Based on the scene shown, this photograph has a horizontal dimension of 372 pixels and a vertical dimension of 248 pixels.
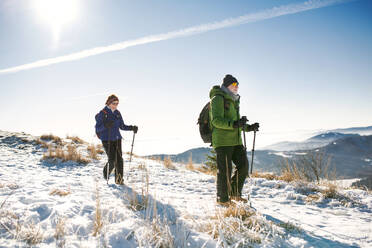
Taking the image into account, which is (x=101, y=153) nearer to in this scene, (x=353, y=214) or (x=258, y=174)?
(x=258, y=174)

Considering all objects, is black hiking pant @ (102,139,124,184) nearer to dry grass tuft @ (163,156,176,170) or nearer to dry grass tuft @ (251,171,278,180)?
dry grass tuft @ (163,156,176,170)

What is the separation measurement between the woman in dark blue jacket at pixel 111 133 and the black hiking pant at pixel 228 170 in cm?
239

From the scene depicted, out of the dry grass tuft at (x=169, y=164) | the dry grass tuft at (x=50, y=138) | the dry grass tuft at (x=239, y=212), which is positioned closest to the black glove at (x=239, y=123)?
the dry grass tuft at (x=239, y=212)

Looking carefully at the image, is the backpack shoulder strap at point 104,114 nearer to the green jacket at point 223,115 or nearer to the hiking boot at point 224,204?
the green jacket at point 223,115

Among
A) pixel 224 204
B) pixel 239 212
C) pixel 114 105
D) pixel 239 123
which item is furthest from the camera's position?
pixel 114 105

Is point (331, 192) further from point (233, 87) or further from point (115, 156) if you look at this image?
point (115, 156)

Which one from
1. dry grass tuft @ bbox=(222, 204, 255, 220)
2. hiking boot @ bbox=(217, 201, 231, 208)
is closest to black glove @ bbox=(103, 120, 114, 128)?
Answer: hiking boot @ bbox=(217, 201, 231, 208)

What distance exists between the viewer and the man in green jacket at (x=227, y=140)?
321cm

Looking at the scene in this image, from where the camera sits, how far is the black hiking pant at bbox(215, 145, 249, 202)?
3289 mm

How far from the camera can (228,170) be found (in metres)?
3.39

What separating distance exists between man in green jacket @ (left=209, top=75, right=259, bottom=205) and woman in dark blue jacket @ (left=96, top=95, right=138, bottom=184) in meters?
2.43

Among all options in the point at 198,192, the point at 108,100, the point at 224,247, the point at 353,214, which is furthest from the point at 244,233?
the point at 108,100

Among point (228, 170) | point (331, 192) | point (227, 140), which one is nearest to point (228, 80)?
point (227, 140)

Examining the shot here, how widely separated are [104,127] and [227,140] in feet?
9.14
